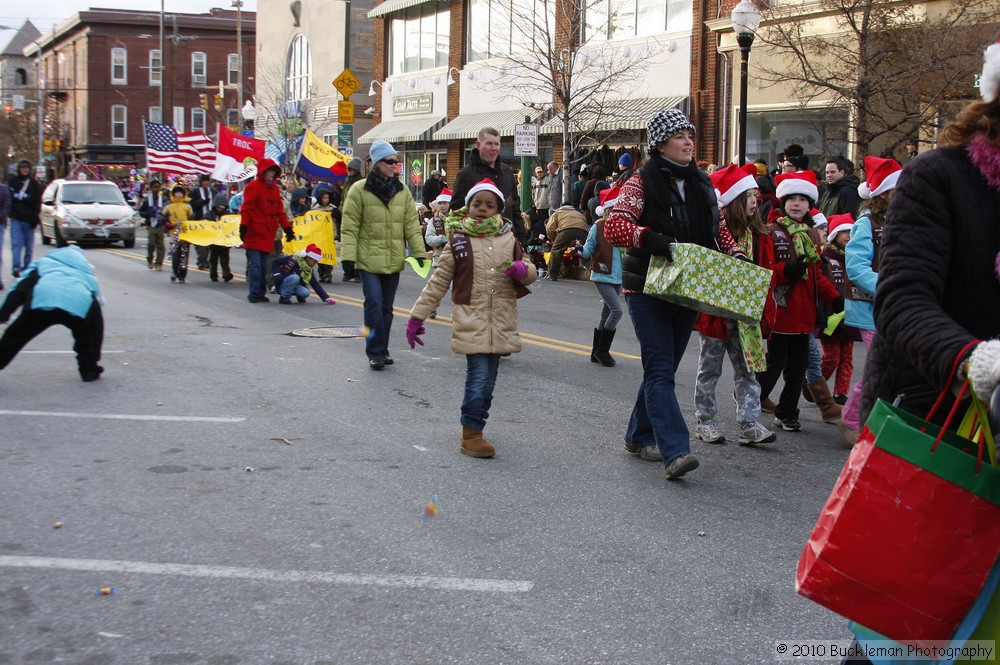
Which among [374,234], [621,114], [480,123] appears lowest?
[374,234]

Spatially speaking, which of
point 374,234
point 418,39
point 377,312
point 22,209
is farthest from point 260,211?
point 418,39

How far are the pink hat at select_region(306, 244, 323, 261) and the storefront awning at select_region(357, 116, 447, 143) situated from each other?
2252 centimetres

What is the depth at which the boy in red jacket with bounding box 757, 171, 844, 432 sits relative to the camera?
24.3 feet

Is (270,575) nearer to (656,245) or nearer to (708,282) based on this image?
(656,245)

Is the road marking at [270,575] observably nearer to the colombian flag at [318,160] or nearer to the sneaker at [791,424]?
the sneaker at [791,424]

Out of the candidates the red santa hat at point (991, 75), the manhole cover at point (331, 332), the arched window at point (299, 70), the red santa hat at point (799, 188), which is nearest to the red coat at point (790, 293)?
the red santa hat at point (799, 188)

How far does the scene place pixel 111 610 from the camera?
13.4ft

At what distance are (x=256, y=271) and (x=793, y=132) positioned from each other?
43.4 feet

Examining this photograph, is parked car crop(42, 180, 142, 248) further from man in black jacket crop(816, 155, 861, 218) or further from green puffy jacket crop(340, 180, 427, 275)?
man in black jacket crop(816, 155, 861, 218)

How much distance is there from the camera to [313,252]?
15594 mm

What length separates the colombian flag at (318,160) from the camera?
20.6 m

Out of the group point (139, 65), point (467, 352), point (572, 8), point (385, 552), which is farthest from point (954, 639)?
point (139, 65)

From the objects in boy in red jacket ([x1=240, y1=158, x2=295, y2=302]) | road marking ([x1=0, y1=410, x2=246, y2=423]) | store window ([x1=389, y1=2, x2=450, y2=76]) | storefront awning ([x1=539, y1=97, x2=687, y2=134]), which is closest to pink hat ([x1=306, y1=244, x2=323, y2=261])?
boy in red jacket ([x1=240, y1=158, x2=295, y2=302])

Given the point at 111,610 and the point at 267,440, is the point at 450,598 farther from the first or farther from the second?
the point at 267,440
